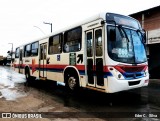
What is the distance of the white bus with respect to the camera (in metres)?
7.80

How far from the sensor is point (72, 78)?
1005cm

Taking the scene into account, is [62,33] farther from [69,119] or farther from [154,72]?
[154,72]

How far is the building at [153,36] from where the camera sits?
21625 millimetres

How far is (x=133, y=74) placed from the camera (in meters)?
8.18

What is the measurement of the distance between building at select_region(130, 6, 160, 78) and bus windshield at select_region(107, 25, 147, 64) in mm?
13301

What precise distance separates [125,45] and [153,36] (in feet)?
49.6

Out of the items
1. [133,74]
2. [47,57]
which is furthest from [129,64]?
[47,57]

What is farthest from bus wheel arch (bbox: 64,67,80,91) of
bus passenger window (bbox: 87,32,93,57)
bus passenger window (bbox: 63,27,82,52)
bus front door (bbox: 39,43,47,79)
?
bus front door (bbox: 39,43,47,79)

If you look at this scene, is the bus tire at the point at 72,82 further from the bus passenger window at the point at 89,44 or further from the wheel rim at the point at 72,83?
the bus passenger window at the point at 89,44

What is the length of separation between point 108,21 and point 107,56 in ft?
4.41

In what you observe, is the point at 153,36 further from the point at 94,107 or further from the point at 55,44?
the point at 94,107

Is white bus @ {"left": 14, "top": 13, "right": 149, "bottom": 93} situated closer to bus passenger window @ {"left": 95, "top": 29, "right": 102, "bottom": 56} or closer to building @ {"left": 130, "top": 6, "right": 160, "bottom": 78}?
bus passenger window @ {"left": 95, "top": 29, "right": 102, "bottom": 56}

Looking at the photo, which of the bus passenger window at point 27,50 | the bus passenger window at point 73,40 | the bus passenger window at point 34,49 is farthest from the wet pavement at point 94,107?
the bus passenger window at point 27,50

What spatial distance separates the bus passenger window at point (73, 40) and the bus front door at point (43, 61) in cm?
281
